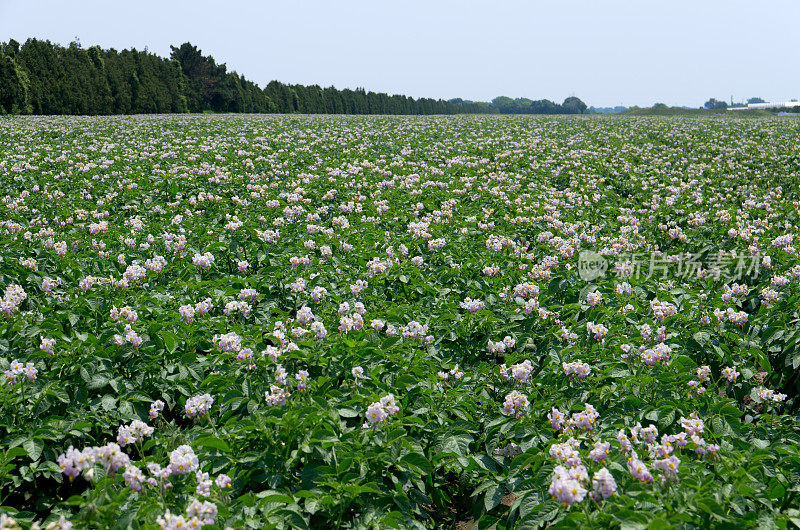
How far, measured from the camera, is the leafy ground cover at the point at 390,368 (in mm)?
3082

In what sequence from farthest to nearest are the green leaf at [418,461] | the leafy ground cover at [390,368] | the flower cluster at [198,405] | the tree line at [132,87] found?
the tree line at [132,87]
the flower cluster at [198,405]
the green leaf at [418,461]
the leafy ground cover at [390,368]

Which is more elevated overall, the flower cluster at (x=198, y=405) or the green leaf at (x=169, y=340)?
the green leaf at (x=169, y=340)

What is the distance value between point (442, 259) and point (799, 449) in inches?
194

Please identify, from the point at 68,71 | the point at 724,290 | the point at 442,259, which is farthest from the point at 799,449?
the point at 68,71

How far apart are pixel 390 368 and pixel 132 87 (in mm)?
50743

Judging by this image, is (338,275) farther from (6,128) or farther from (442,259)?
(6,128)

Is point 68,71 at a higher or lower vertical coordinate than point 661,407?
higher

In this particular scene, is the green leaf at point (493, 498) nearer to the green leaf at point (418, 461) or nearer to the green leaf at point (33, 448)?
the green leaf at point (418, 461)

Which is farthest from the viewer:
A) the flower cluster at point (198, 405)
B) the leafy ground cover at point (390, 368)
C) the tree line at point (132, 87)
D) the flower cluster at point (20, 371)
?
the tree line at point (132, 87)

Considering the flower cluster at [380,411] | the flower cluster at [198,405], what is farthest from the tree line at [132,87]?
the flower cluster at [380,411]

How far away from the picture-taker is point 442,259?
782 centimetres

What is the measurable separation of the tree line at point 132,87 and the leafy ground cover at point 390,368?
3408 cm

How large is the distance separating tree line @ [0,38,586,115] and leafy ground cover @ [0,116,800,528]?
3408 cm

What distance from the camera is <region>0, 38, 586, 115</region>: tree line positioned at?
3641 centimetres
